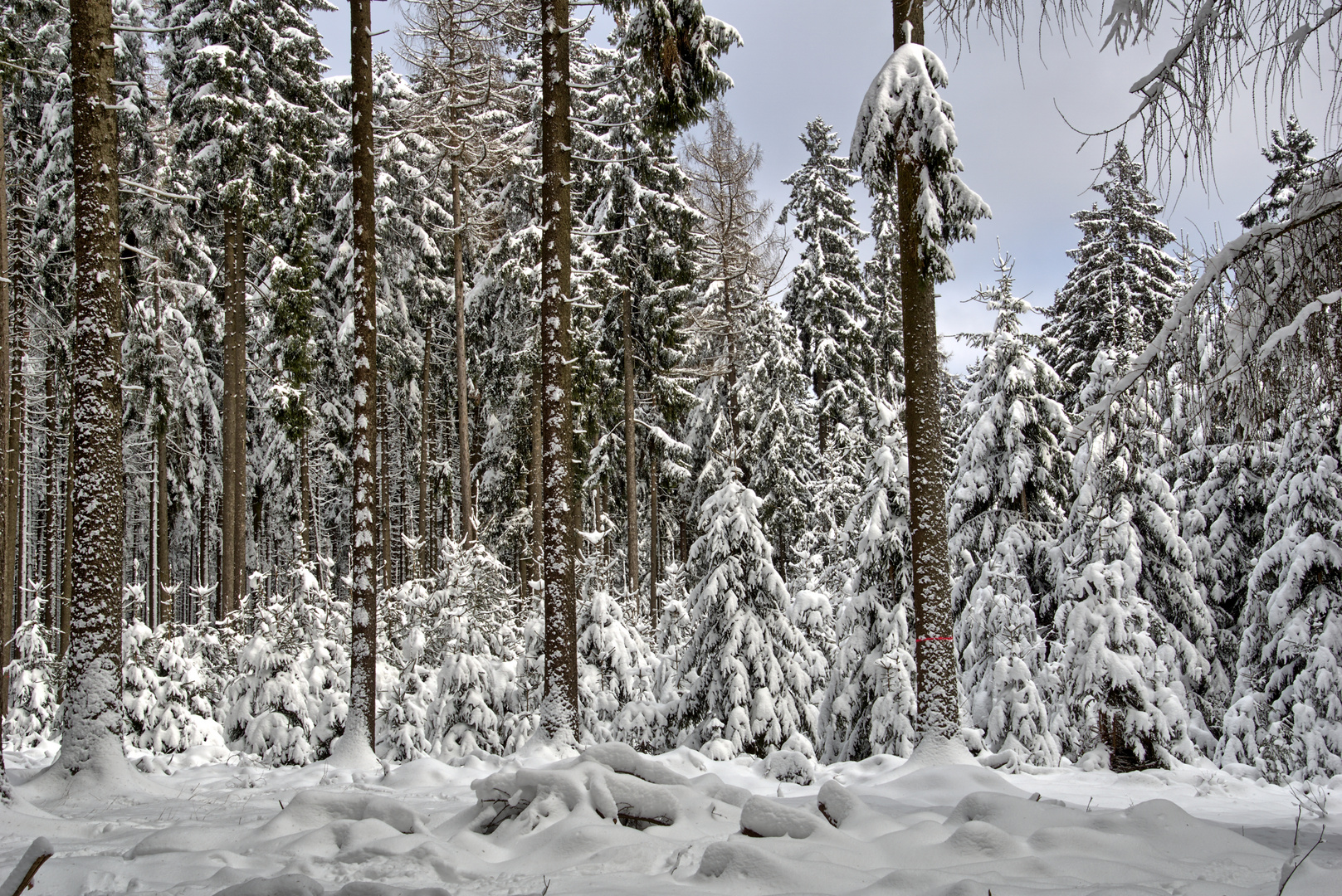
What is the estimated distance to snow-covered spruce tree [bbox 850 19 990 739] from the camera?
8750 mm

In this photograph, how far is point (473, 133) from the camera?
12.2m

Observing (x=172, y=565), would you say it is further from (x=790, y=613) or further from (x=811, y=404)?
(x=790, y=613)

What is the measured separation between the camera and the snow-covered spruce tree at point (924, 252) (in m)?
8.75

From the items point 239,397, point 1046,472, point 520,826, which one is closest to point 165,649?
point 239,397

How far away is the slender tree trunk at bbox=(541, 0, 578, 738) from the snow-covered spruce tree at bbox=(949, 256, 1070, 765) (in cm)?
591

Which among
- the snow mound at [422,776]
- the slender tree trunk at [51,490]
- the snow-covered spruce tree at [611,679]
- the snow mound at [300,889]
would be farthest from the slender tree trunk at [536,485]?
the snow mound at [300,889]

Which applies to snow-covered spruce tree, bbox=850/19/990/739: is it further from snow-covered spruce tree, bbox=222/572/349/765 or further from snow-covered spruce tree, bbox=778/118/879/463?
snow-covered spruce tree, bbox=778/118/879/463

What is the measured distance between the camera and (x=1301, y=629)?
12.8 metres

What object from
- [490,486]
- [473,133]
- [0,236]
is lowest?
[490,486]

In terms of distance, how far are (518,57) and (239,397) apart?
10.6 m

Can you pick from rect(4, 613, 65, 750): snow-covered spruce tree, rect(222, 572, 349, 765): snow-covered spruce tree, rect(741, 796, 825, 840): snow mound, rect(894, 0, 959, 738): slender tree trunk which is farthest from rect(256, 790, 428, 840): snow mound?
rect(4, 613, 65, 750): snow-covered spruce tree

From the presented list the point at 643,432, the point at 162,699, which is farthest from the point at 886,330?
the point at 162,699

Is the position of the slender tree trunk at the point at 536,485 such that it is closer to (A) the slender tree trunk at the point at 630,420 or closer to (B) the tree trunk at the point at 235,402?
(A) the slender tree trunk at the point at 630,420

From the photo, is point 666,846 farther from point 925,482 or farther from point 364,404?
point 364,404
